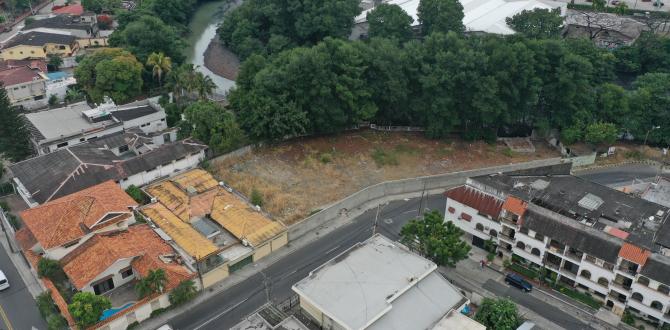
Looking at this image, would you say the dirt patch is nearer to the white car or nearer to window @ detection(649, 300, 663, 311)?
the white car

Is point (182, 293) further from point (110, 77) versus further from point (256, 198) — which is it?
point (110, 77)

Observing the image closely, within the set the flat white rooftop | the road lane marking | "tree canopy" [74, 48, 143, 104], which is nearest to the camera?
the flat white rooftop

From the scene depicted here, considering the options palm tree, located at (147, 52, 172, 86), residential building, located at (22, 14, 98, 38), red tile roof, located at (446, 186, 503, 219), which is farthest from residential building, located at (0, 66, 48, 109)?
red tile roof, located at (446, 186, 503, 219)

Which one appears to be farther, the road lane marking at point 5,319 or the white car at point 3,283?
the white car at point 3,283

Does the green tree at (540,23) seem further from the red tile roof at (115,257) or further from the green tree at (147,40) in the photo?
the red tile roof at (115,257)

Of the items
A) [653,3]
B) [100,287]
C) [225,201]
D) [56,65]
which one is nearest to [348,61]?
[225,201]

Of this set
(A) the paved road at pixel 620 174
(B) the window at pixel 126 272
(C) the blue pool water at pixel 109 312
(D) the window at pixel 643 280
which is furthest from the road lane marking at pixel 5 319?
(A) the paved road at pixel 620 174

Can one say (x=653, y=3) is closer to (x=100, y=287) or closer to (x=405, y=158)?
(x=405, y=158)
